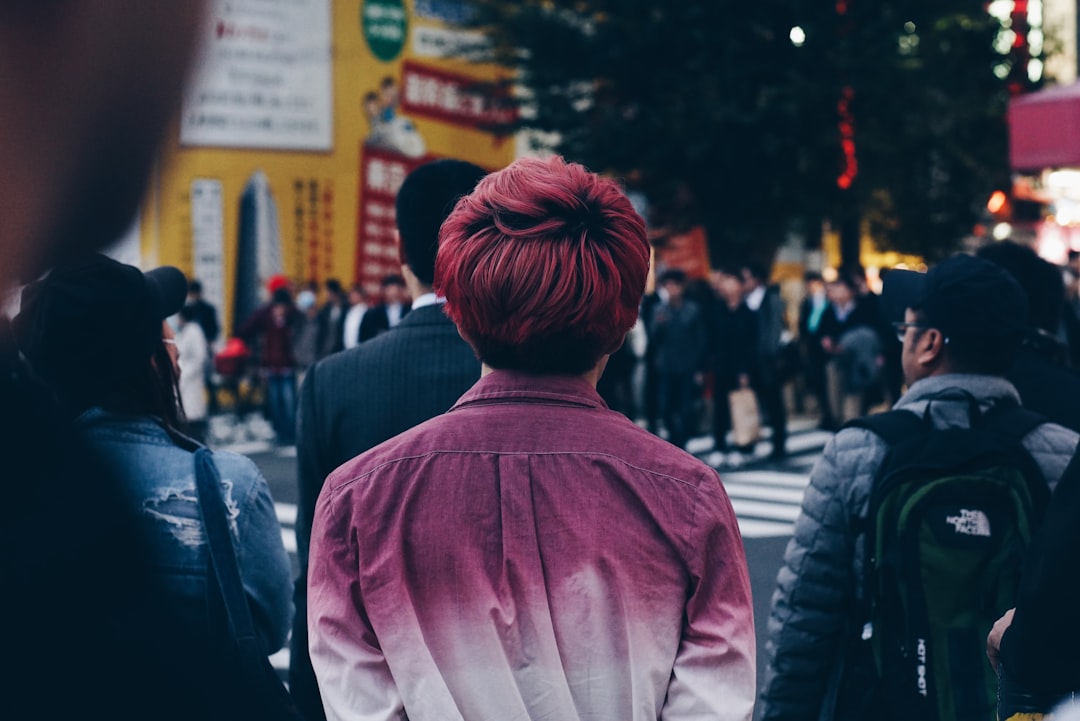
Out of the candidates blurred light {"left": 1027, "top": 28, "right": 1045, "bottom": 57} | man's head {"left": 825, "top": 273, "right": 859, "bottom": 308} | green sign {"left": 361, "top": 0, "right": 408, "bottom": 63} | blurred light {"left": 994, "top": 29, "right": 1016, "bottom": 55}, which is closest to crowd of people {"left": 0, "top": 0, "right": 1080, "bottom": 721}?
man's head {"left": 825, "top": 273, "right": 859, "bottom": 308}

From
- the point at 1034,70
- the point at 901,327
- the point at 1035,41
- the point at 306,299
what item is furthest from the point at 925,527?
the point at 1035,41

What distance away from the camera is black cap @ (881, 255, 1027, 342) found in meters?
3.19

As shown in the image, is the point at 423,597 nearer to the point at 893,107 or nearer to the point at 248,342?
the point at 248,342

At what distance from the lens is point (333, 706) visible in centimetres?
178

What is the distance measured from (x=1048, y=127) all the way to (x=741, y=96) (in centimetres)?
828

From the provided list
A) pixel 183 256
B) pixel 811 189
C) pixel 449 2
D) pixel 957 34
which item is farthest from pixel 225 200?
pixel 957 34

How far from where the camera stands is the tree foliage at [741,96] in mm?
17766

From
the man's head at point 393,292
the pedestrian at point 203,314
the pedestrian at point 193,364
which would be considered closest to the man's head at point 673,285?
the man's head at point 393,292

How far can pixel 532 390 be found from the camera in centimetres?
184

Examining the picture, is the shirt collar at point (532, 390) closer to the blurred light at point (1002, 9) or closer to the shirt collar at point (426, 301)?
the shirt collar at point (426, 301)

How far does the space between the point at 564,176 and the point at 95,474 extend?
125cm

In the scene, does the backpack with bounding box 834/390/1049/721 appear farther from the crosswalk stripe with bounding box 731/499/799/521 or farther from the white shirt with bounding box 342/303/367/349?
the white shirt with bounding box 342/303/367/349

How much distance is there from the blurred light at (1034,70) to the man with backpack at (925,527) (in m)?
21.4

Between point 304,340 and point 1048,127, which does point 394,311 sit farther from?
point 1048,127
